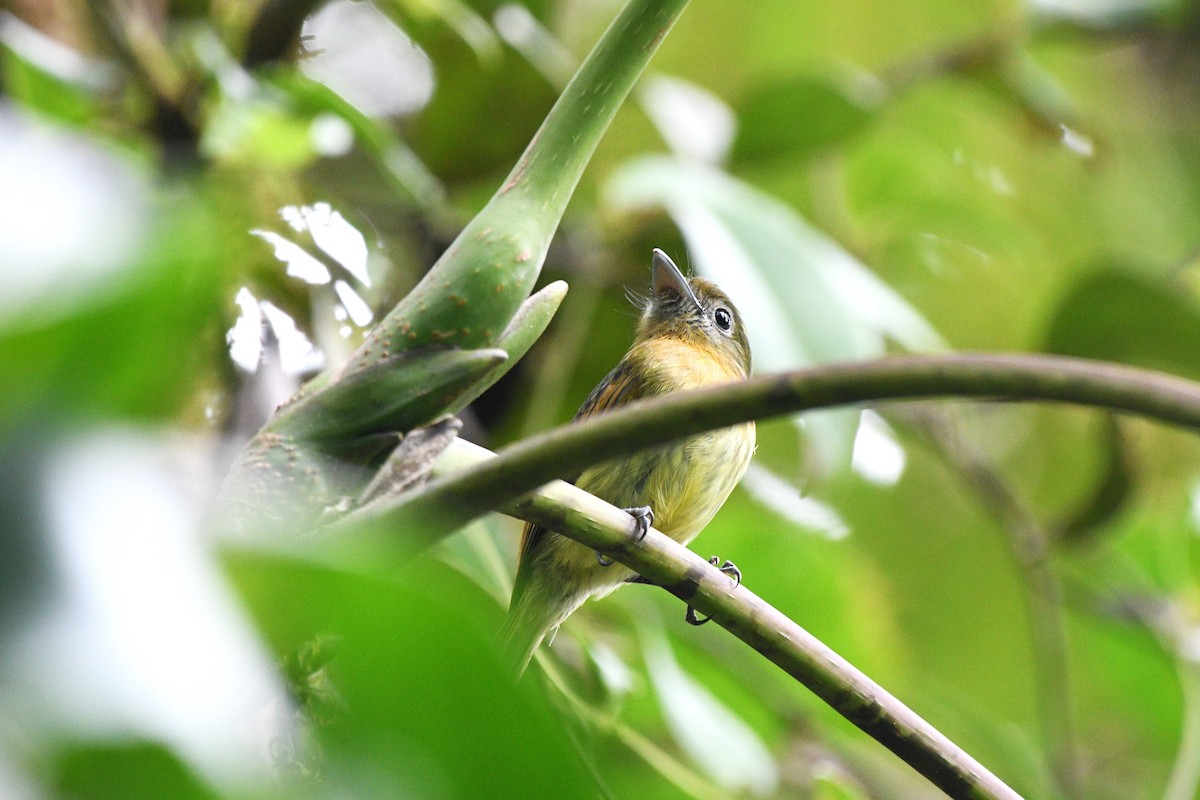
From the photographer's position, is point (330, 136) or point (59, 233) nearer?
point (59, 233)

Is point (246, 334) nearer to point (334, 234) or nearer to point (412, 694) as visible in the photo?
point (334, 234)

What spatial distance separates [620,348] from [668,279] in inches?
5.2

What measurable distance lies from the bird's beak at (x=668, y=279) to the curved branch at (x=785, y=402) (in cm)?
111

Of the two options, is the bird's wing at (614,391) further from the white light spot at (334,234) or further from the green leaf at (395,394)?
the green leaf at (395,394)

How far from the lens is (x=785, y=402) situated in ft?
1.53

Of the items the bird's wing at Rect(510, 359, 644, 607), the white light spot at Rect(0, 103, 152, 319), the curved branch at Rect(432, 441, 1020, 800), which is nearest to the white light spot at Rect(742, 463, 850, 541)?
the bird's wing at Rect(510, 359, 644, 607)

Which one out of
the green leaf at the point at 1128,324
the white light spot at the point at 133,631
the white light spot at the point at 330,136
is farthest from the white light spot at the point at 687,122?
the white light spot at the point at 133,631

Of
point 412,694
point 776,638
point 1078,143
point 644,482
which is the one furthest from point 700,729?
point 1078,143

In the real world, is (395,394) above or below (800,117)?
below

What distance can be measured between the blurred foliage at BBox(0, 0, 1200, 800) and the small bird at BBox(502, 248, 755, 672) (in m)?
0.07

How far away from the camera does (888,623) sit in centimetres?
202

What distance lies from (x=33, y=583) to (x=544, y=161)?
0.42 meters

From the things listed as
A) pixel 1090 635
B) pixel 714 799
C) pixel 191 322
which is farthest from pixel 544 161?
pixel 1090 635

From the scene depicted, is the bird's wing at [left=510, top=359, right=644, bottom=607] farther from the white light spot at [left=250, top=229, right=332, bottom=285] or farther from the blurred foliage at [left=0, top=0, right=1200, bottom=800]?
the white light spot at [left=250, top=229, right=332, bottom=285]
